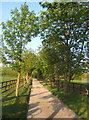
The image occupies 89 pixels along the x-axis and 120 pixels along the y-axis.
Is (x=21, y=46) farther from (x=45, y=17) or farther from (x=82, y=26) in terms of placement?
(x=82, y=26)

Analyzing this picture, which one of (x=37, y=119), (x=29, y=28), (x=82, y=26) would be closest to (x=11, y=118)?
(x=37, y=119)

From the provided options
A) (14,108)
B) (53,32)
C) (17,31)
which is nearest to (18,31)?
(17,31)

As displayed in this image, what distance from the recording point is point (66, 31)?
1248cm

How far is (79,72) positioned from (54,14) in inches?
198

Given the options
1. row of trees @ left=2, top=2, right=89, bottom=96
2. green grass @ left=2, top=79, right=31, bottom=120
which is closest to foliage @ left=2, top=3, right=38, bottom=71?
row of trees @ left=2, top=2, right=89, bottom=96

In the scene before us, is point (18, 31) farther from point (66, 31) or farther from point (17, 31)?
point (66, 31)

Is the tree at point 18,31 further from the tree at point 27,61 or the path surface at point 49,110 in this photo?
the path surface at point 49,110

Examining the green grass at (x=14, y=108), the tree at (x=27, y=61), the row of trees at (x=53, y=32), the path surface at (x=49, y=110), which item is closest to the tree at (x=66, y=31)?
the row of trees at (x=53, y=32)

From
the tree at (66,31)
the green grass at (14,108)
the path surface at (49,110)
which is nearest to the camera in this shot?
the green grass at (14,108)

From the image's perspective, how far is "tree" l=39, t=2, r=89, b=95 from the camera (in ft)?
33.3

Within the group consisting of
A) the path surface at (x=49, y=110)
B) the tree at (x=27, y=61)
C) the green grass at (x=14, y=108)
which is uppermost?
the tree at (x=27, y=61)

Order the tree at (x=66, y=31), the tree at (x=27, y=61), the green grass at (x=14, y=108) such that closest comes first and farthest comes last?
the green grass at (x=14, y=108), the tree at (x=66, y=31), the tree at (x=27, y=61)

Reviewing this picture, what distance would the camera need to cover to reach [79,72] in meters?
10.6

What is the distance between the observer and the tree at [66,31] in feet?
33.3
